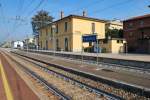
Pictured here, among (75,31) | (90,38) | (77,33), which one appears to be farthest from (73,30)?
(90,38)

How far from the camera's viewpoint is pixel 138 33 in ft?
184

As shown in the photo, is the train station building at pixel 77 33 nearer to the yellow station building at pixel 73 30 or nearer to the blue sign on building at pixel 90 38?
the yellow station building at pixel 73 30

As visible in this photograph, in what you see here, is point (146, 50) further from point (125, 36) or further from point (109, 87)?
point (109, 87)

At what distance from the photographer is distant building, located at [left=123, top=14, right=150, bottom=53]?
164ft

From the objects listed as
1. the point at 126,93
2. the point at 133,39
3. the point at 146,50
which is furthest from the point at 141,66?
the point at 133,39

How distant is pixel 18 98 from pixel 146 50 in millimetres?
41004

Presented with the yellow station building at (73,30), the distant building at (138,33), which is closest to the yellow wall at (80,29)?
the yellow station building at (73,30)

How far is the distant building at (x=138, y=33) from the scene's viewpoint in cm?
5000

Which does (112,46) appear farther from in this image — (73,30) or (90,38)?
(90,38)

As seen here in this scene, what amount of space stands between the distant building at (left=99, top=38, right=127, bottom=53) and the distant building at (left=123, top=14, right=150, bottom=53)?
1.84 meters

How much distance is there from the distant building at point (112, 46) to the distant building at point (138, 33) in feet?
6.02

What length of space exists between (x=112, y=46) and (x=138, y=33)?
26.6ft

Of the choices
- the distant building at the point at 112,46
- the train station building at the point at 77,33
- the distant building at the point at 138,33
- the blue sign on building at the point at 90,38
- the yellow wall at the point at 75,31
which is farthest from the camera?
the yellow wall at the point at 75,31

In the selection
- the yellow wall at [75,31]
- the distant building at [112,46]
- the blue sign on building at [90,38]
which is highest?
the yellow wall at [75,31]
